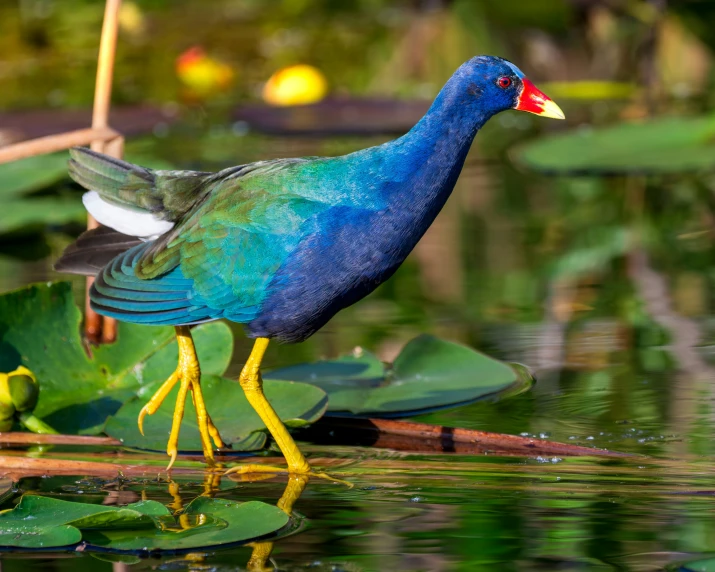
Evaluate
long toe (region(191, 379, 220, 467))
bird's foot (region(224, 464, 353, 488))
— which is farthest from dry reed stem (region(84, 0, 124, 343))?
bird's foot (region(224, 464, 353, 488))

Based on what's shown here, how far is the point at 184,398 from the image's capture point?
238cm

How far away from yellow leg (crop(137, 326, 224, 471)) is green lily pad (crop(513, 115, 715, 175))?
103 inches

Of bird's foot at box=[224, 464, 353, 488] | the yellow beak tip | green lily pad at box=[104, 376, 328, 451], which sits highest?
the yellow beak tip

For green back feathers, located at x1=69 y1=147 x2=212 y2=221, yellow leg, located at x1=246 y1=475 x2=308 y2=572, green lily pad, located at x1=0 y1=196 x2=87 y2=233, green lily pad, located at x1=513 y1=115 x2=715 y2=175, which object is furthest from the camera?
green lily pad, located at x1=513 y1=115 x2=715 y2=175

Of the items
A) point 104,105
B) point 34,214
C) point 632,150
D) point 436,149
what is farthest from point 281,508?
point 632,150

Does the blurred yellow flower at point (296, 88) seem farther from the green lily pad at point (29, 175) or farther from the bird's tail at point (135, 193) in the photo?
the bird's tail at point (135, 193)

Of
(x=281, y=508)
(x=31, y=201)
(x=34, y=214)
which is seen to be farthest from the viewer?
(x=31, y=201)

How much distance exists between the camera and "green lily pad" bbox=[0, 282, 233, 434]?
254 centimetres

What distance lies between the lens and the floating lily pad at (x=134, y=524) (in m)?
1.78

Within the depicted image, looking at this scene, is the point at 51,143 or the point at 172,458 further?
the point at 51,143

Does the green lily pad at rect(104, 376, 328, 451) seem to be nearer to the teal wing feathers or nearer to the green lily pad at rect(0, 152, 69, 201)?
the teal wing feathers

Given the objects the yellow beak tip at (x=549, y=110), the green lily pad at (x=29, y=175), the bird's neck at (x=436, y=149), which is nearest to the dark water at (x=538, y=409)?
the green lily pad at (x=29, y=175)

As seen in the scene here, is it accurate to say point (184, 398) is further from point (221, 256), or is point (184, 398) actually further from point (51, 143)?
point (51, 143)

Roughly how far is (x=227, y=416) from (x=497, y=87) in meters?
0.86
